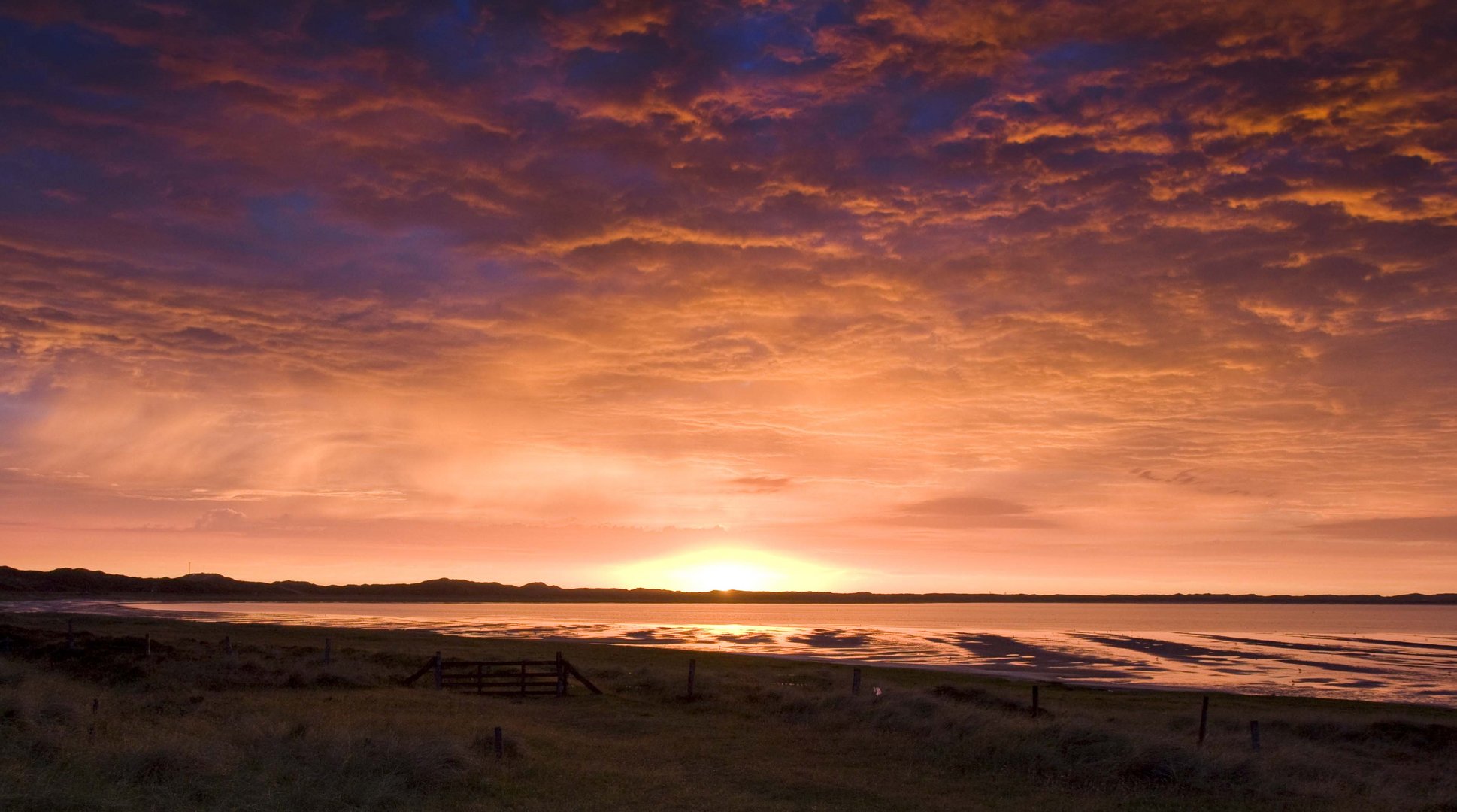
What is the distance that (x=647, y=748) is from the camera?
21.5 metres

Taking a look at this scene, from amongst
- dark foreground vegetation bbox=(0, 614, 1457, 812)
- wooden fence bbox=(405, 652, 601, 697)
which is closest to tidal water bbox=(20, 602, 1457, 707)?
dark foreground vegetation bbox=(0, 614, 1457, 812)

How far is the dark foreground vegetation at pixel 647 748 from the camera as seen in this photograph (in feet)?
50.2

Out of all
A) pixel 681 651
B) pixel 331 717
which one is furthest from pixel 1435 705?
pixel 331 717

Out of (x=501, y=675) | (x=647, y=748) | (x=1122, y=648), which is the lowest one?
(x=1122, y=648)

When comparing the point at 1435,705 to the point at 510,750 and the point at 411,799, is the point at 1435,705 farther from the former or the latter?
the point at 411,799

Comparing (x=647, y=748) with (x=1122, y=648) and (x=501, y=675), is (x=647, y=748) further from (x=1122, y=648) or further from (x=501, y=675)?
(x=1122, y=648)

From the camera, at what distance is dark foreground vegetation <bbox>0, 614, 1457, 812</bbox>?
15.3 meters

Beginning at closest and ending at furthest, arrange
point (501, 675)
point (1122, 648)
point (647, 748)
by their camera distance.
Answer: point (647, 748) → point (501, 675) → point (1122, 648)

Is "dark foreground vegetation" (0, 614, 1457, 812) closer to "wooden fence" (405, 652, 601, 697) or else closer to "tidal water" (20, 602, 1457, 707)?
"wooden fence" (405, 652, 601, 697)

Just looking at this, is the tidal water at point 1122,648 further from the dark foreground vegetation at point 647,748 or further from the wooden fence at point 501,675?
the wooden fence at point 501,675

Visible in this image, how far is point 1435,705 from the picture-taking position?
39.9 metres

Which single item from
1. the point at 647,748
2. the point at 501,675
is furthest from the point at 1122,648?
the point at 647,748

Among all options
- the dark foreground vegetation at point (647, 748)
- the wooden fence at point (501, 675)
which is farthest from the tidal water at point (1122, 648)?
the wooden fence at point (501, 675)

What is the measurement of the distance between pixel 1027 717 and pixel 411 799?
669 inches
